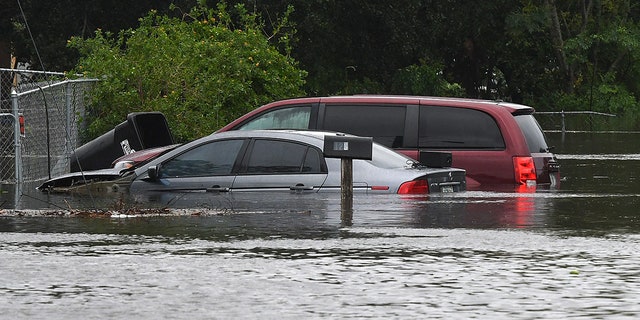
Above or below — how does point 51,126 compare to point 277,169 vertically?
above

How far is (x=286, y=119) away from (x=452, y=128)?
225cm

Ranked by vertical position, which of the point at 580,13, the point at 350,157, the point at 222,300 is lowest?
the point at 222,300

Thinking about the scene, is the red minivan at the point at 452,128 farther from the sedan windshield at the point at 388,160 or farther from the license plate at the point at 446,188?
the sedan windshield at the point at 388,160

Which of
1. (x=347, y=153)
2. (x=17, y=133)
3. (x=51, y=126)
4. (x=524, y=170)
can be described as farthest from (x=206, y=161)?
(x=51, y=126)

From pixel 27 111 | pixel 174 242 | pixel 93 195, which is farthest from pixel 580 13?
pixel 174 242

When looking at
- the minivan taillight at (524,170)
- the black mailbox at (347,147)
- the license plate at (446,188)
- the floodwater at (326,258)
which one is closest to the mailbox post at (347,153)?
the black mailbox at (347,147)

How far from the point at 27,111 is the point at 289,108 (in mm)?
7031

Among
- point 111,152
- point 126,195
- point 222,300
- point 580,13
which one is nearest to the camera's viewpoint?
point 222,300

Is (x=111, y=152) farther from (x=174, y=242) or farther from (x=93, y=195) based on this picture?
(x=174, y=242)

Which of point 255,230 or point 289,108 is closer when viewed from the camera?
point 255,230

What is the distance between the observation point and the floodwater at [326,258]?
9969mm

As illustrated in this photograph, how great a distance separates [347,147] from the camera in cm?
1669

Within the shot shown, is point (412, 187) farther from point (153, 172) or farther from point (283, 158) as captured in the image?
point (153, 172)

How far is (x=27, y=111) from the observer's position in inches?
1003
